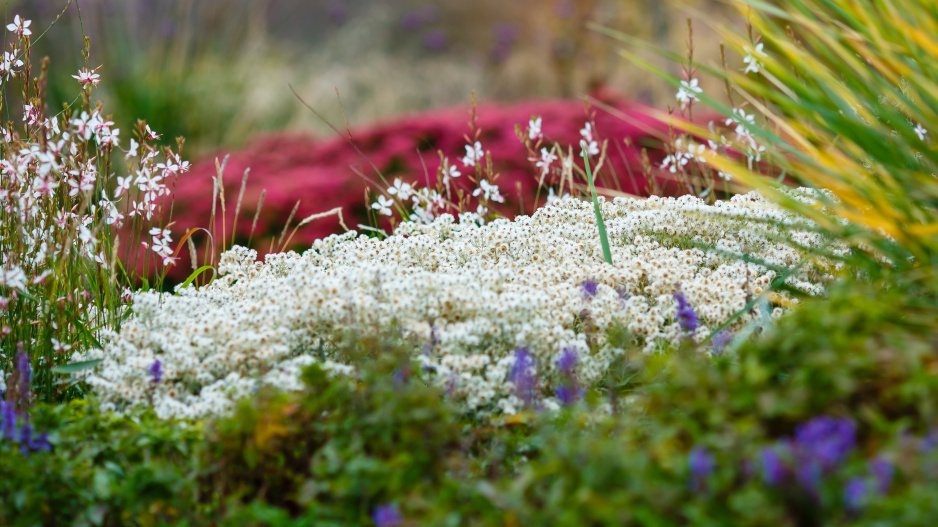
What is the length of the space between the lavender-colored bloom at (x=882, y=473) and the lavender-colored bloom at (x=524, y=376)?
1.02 meters

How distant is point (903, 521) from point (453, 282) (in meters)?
1.71

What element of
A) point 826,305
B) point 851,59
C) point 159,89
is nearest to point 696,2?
point 159,89

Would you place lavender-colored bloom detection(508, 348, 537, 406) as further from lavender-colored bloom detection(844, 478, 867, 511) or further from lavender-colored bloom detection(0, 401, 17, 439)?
lavender-colored bloom detection(0, 401, 17, 439)

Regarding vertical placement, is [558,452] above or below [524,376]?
below

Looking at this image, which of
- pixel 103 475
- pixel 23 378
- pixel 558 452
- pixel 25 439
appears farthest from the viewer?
pixel 23 378

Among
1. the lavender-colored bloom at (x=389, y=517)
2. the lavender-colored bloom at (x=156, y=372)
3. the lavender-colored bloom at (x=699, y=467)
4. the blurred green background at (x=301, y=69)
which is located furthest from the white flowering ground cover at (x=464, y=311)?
the blurred green background at (x=301, y=69)

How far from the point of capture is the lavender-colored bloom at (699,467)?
4.64ft

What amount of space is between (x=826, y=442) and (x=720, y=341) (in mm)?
1177

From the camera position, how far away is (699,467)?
1412 millimetres

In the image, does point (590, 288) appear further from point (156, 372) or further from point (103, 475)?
point (103, 475)

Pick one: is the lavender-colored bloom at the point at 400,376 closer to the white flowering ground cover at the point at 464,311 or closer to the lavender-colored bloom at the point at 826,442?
the white flowering ground cover at the point at 464,311

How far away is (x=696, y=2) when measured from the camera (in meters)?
15.5

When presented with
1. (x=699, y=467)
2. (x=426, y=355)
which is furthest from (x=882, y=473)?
(x=426, y=355)

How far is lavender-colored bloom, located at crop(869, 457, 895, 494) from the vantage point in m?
1.31
